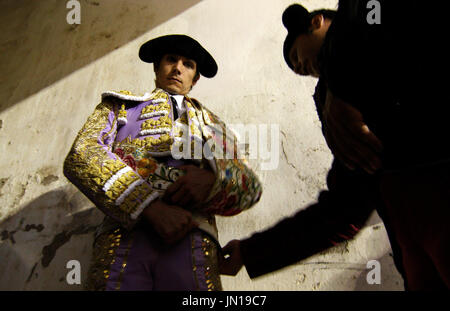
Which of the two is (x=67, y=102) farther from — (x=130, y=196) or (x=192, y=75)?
(x=130, y=196)

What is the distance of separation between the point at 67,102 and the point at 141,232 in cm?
145

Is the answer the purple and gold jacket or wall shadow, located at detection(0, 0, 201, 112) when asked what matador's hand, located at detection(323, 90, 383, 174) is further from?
wall shadow, located at detection(0, 0, 201, 112)

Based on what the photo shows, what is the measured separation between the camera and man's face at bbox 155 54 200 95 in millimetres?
1543

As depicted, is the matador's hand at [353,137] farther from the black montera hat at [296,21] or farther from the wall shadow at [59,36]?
the wall shadow at [59,36]

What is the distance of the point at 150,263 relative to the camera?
1063mm

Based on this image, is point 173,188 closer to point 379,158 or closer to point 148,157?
point 148,157

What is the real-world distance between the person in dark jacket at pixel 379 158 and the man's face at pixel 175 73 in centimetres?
75

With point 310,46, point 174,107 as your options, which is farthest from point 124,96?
point 310,46

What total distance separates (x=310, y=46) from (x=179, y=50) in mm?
590

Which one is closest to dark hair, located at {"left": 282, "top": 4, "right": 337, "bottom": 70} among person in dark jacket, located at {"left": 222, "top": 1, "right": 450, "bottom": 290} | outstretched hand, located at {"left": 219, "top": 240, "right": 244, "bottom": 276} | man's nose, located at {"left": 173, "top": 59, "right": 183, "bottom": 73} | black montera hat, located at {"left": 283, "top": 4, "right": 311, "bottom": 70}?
black montera hat, located at {"left": 283, "top": 4, "right": 311, "bottom": 70}

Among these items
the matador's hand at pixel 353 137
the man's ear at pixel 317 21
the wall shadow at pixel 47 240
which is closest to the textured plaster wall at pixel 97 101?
the wall shadow at pixel 47 240

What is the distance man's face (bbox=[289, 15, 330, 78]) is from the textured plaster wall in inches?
17.7
